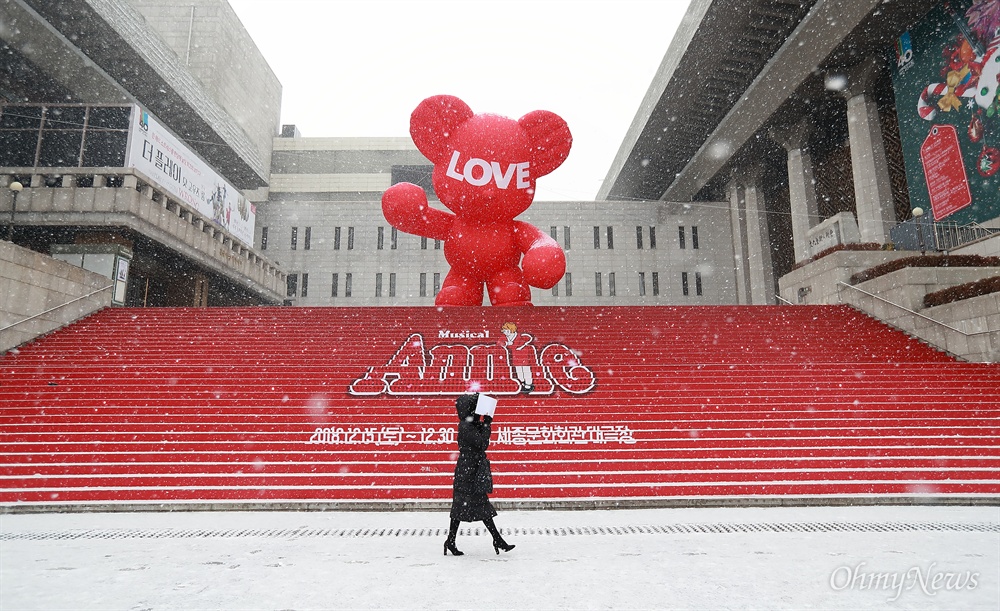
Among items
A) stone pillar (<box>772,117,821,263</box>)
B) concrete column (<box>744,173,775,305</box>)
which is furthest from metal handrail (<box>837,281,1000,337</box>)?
concrete column (<box>744,173,775,305</box>)

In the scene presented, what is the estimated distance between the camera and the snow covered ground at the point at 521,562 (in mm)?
3141

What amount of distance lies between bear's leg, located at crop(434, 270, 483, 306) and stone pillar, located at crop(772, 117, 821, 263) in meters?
14.2

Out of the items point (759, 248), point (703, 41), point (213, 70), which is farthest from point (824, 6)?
point (213, 70)

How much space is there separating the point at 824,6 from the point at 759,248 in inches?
420

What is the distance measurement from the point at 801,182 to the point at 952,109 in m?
6.66

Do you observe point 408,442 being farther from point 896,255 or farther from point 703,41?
point 703,41

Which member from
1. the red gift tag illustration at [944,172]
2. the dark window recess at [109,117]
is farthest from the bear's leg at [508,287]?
the dark window recess at [109,117]

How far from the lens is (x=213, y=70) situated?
95.5 feet

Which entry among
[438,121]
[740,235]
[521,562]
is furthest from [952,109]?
[521,562]

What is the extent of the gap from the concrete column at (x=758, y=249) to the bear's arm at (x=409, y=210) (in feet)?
59.4

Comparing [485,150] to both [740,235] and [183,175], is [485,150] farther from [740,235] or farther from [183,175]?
[740,235]

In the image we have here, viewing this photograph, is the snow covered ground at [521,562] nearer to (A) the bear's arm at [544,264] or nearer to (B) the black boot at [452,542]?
(B) the black boot at [452,542]

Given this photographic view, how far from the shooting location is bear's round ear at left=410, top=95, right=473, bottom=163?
11781 millimetres

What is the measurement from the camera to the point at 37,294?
12.4 m
